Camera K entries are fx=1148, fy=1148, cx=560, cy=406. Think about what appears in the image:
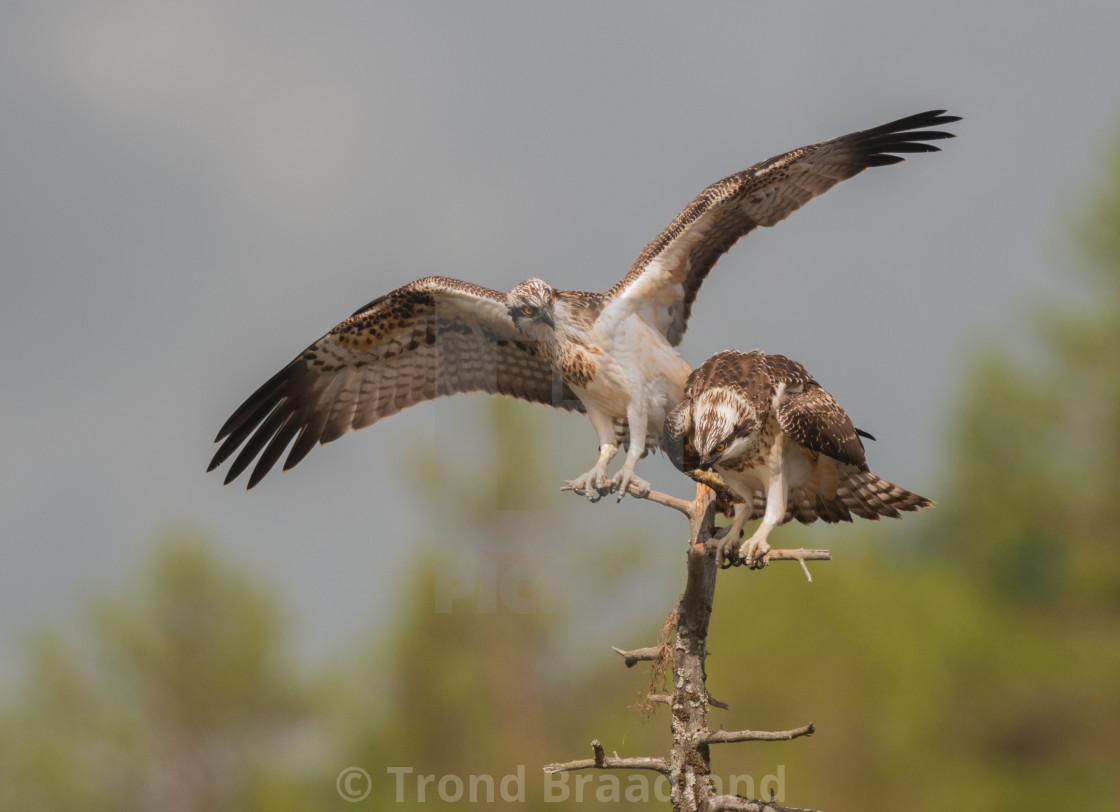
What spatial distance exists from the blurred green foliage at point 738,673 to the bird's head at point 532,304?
30.9 feet

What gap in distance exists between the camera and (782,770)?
16516mm

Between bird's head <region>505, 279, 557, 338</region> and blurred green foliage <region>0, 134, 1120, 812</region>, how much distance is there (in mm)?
9418

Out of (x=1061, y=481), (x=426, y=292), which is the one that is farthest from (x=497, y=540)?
(x=426, y=292)

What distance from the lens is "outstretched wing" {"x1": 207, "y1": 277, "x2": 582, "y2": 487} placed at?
9305 mm

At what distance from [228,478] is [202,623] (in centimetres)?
1333

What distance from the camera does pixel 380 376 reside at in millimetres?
9742

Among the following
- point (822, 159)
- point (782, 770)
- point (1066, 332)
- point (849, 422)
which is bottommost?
point (782, 770)

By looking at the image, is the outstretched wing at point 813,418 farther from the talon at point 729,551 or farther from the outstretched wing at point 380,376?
the outstretched wing at point 380,376

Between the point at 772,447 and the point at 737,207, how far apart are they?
216cm

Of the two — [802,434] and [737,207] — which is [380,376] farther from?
[802,434]

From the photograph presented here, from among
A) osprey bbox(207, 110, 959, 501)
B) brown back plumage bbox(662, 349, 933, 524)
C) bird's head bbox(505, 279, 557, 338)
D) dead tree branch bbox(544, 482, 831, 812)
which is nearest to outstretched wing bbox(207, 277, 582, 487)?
osprey bbox(207, 110, 959, 501)

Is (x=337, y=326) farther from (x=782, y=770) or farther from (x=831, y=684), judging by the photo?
(x=831, y=684)

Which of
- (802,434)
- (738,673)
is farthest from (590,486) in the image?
(738,673)

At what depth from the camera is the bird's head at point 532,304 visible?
8.20 meters
